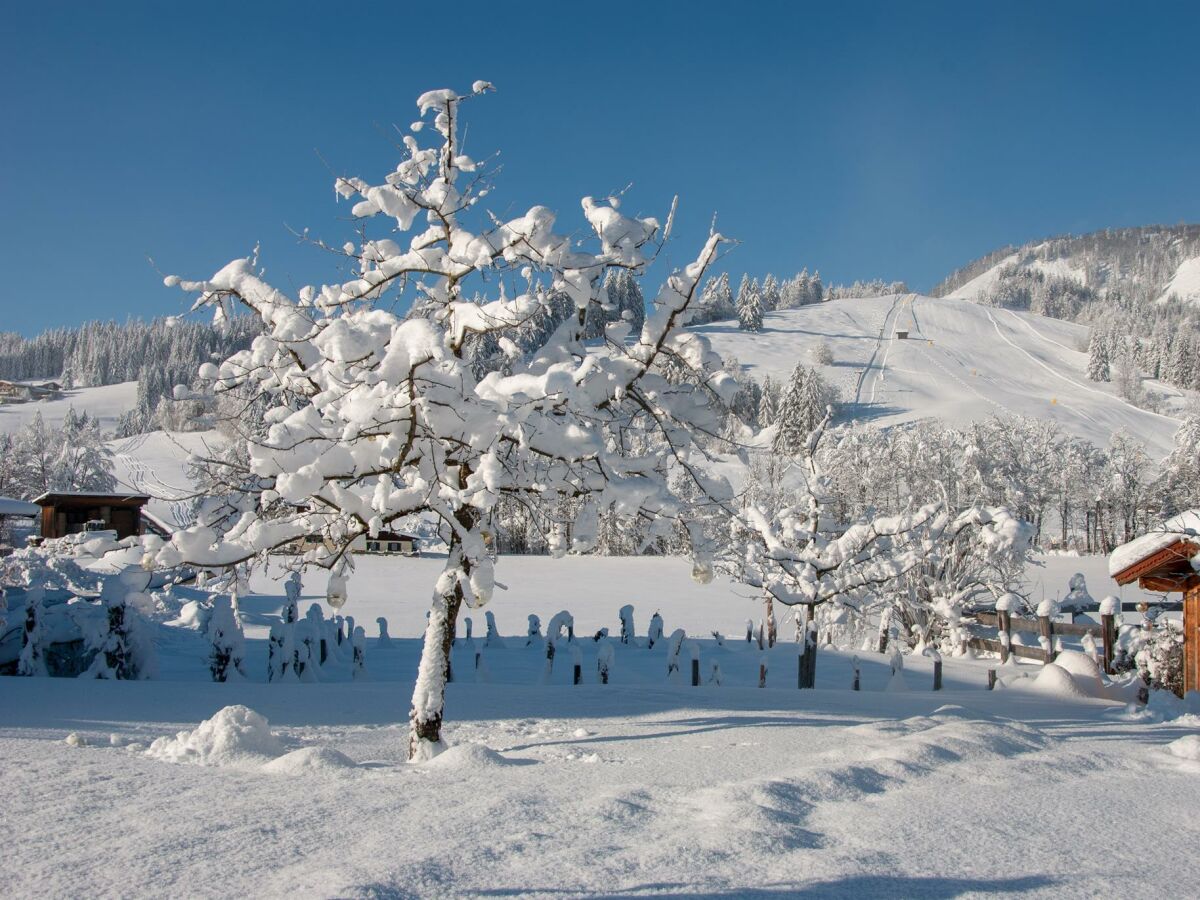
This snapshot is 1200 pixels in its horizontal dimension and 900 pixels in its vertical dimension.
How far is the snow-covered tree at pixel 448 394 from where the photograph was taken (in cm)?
514

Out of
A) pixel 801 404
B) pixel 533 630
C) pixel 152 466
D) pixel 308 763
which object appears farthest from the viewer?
pixel 801 404

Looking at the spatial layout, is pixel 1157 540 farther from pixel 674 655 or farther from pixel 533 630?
pixel 533 630

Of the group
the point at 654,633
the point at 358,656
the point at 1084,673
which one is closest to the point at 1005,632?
the point at 1084,673

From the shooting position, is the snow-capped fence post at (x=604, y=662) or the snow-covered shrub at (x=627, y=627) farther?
the snow-covered shrub at (x=627, y=627)

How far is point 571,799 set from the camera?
445 centimetres

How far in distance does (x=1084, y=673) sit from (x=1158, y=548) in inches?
114

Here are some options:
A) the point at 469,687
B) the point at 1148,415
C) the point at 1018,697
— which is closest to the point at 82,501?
the point at 469,687

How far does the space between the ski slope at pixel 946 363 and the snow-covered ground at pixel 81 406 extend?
9312 centimetres

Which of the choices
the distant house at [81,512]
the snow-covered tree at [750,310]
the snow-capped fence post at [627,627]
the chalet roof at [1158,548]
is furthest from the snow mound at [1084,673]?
the snow-covered tree at [750,310]

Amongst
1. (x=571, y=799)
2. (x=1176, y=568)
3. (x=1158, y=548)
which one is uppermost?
(x=1158, y=548)

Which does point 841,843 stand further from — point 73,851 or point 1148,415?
point 1148,415

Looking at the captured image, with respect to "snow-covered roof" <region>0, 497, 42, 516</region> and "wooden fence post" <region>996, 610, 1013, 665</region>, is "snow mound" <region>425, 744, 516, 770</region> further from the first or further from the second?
"snow-covered roof" <region>0, 497, 42, 516</region>

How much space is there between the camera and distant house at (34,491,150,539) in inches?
1403

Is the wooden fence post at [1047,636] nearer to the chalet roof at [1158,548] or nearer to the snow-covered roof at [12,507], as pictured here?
the chalet roof at [1158,548]
